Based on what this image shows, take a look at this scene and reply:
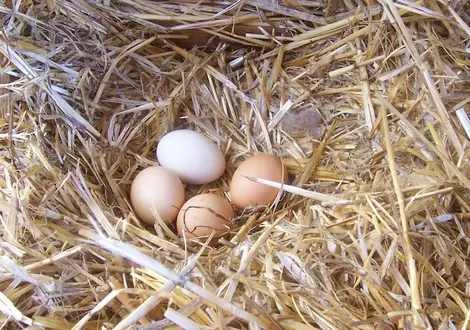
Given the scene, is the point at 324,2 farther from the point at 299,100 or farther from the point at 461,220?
the point at 461,220

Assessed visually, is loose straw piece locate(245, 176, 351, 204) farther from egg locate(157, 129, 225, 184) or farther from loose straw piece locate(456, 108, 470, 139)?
loose straw piece locate(456, 108, 470, 139)

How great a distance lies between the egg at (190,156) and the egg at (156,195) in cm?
4

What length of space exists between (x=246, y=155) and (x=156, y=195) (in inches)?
10.8

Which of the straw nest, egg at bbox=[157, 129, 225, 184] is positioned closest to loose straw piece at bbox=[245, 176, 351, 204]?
the straw nest

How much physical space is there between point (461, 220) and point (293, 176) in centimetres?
42

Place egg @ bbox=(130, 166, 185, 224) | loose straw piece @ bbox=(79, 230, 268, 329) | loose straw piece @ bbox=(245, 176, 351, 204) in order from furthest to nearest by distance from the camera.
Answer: egg @ bbox=(130, 166, 185, 224) < loose straw piece @ bbox=(245, 176, 351, 204) < loose straw piece @ bbox=(79, 230, 268, 329)

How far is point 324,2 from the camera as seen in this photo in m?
1.45

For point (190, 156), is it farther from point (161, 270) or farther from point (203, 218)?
point (161, 270)

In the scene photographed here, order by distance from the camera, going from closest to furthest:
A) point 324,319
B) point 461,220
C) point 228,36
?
1. point 324,319
2. point 461,220
3. point 228,36

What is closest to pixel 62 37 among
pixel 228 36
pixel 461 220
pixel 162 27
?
pixel 162 27

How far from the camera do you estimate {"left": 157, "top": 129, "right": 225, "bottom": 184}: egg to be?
1.32 m

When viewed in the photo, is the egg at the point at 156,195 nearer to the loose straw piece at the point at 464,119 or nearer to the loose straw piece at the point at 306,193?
the loose straw piece at the point at 306,193

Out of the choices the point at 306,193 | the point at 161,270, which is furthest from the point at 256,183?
the point at 161,270

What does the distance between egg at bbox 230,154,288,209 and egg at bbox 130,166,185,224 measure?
125 mm
